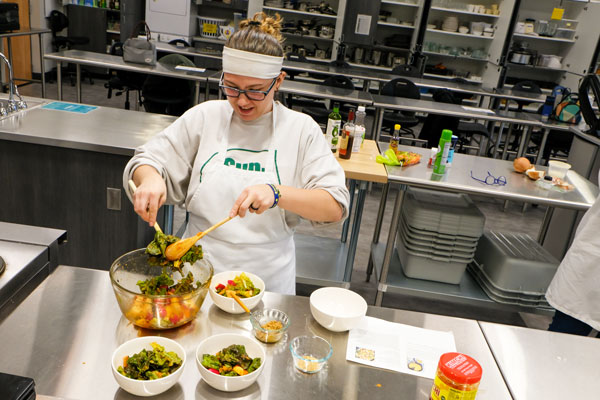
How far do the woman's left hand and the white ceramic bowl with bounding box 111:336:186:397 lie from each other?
14.5 inches

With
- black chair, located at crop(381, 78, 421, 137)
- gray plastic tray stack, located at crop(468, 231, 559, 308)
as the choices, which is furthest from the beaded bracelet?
black chair, located at crop(381, 78, 421, 137)

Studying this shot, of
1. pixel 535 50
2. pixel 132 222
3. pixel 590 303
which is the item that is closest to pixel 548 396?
pixel 590 303

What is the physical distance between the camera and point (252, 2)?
24.5ft

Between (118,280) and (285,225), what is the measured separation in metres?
0.59

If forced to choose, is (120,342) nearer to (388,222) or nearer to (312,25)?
(388,222)

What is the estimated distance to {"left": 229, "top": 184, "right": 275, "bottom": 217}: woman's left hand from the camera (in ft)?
4.19

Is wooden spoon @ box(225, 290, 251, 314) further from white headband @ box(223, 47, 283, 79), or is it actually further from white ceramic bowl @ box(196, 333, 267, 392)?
white headband @ box(223, 47, 283, 79)

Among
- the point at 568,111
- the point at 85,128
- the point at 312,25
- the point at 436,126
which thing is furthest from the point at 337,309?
the point at 312,25

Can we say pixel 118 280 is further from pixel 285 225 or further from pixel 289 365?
pixel 285 225

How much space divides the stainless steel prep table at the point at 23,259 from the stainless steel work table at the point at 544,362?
46.2 inches

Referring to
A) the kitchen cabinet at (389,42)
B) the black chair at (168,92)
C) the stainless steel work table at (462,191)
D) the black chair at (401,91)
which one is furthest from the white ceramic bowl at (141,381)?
the kitchen cabinet at (389,42)

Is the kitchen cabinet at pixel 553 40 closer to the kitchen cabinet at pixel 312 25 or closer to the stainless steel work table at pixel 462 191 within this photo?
the kitchen cabinet at pixel 312 25

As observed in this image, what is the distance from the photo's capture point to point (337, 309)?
1.28 metres

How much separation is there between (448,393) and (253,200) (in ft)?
2.16
